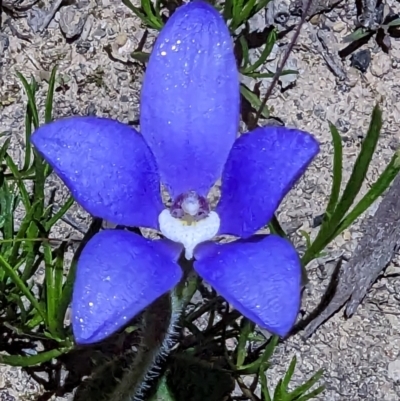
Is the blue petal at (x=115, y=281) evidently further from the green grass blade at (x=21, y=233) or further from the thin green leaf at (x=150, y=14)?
the thin green leaf at (x=150, y=14)

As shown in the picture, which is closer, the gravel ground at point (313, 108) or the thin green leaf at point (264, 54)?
the thin green leaf at point (264, 54)

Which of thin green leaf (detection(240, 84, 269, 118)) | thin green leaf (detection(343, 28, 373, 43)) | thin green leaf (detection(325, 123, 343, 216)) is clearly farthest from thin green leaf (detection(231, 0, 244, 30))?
thin green leaf (detection(325, 123, 343, 216))

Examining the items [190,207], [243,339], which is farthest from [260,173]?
[243,339]

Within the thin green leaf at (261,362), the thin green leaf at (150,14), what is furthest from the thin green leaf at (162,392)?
the thin green leaf at (150,14)

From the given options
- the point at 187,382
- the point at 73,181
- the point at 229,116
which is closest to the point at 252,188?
the point at 229,116

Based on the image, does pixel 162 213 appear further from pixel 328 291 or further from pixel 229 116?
pixel 328 291

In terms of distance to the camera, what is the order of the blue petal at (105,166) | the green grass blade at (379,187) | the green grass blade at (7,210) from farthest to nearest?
the green grass blade at (7,210)
the green grass blade at (379,187)
the blue petal at (105,166)

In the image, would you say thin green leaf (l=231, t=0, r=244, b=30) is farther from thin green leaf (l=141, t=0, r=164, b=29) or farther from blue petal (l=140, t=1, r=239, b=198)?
blue petal (l=140, t=1, r=239, b=198)
